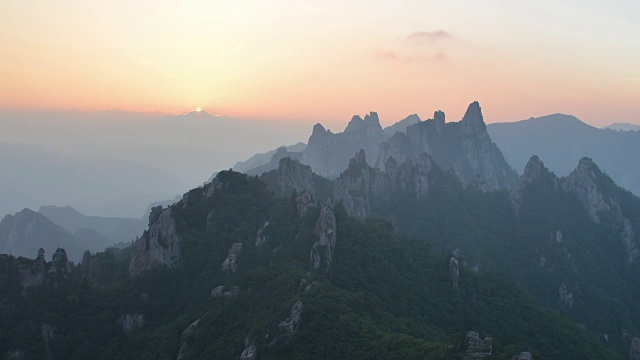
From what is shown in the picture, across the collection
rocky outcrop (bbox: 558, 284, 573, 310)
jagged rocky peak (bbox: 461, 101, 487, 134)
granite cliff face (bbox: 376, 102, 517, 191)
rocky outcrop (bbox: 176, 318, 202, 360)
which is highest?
jagged rocky peak (bbox: 461, 101, 487, 134)

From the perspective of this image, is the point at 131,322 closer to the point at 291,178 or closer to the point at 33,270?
the point at 33,270

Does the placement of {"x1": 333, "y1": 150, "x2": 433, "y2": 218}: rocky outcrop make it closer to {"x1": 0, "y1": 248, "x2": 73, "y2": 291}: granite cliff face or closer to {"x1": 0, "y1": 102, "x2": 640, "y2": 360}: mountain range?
{"x1": 0, "y1": 102, "x2": 640, "y2": 360}: mountain range

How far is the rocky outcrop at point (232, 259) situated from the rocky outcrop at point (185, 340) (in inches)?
502

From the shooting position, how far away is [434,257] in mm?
77875

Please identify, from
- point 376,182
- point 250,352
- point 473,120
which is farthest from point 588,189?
point 250,352

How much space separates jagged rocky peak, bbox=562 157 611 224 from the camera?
124812 millimetres

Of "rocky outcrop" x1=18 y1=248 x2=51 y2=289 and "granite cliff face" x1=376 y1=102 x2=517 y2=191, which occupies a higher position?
"granite cliff face" x1=376 y1=102 x2=517 y2=191

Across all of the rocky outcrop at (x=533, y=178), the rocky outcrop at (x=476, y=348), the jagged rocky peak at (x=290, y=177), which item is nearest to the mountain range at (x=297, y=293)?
the rocky outcrop at (x=476, y=348)

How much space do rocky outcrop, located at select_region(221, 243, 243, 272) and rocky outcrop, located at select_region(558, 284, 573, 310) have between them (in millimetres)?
59661

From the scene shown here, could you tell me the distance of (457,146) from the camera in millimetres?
185625

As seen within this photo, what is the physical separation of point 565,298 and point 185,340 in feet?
231

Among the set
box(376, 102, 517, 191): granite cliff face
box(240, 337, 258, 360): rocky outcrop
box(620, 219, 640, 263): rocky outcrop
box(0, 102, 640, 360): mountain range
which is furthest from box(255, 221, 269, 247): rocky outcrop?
box(376, 102, 517, 191): granite cliff face

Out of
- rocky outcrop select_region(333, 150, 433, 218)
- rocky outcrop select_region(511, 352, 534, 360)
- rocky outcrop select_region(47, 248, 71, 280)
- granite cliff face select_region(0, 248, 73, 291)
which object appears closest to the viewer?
rocky outcrop select_region(511, 352, 534, 360)

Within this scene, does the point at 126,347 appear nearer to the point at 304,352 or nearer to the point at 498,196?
the point at 304,352
